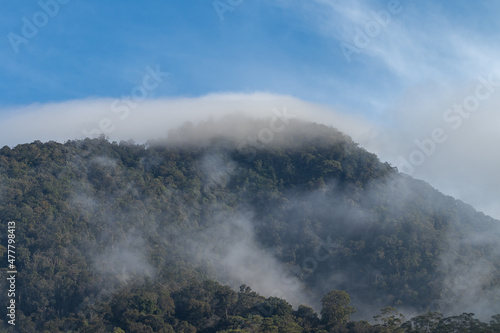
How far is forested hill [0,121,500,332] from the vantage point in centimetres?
5766

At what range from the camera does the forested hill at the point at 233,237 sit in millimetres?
57656

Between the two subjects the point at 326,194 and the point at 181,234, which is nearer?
the point at 181,234

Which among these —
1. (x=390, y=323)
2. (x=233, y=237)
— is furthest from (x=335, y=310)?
(x=233, y=237)

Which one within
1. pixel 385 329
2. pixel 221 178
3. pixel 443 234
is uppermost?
pixel 221 178

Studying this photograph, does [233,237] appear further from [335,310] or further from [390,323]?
[390,323]

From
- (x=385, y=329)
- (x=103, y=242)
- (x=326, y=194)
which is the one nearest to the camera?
(x=385, y=329)

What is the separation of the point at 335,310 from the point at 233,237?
70.3 ft

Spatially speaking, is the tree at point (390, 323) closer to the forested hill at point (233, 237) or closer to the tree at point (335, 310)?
the forested hill at point (233, 237)

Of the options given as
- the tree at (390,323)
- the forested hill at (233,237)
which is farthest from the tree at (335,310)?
the tree at (390,323)

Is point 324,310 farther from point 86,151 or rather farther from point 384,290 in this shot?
point 86,151

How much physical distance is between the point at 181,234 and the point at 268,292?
11757 millimetres

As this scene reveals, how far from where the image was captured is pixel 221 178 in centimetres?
8450

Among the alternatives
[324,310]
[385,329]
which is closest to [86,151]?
[324,310]

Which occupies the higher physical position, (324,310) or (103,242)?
(103,242)
